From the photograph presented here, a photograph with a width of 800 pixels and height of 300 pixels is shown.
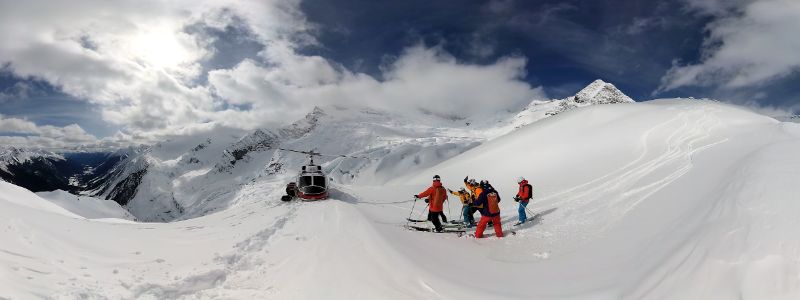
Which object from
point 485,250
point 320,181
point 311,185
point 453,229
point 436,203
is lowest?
point 485,250

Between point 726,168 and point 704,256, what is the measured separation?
7430 mm

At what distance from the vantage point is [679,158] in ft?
62.0

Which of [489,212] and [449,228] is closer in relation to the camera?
[489,212]

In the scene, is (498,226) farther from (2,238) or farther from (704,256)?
(2,238)

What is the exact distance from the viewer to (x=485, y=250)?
13086mm

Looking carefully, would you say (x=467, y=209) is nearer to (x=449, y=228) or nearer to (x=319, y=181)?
(x=449, y=228)

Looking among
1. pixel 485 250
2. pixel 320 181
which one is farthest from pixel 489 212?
pixel 320 181

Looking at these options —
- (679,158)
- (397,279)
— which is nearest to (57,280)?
(397,279)

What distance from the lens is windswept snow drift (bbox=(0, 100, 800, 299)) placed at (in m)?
7.26

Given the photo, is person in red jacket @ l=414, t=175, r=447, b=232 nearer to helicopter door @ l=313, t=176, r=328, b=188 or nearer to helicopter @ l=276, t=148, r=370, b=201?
helicopter @ l=276, t=148, r=370, b=201

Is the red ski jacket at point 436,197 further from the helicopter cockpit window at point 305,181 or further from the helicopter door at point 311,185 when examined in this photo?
the helicopter cockpit window at point 305,181

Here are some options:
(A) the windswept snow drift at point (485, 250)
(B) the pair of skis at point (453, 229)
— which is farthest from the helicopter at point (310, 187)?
(B) the pair of skis at point (453, 229)

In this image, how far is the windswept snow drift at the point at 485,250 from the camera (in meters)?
7.26

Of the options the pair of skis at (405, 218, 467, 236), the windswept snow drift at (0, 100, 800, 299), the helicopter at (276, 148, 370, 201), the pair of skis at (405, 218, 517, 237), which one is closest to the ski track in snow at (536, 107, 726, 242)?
the windswept snow drift at (0, 100, 800, 299)
